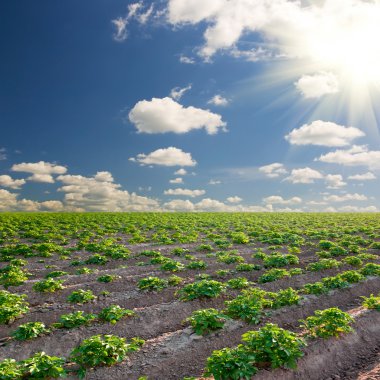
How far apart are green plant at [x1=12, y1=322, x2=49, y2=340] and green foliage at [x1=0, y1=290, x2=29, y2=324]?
1054 millimetres

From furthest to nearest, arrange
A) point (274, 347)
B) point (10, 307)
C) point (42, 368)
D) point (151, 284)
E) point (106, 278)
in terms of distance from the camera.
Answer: point (106, 278)
point (151, 284)
point (10, 307)
point (274, 347)
point (42, 368)

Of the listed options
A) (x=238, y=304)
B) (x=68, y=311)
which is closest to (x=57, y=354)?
(x=68, y=311)

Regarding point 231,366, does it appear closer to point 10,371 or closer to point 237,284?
point 10,371

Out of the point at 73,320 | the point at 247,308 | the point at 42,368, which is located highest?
the point at 247,308

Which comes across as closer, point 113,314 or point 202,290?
point 113,314

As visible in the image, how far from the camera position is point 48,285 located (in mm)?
14508

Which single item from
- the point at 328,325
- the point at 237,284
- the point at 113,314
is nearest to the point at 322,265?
the point at 237,284

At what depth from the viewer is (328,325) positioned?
34.1 feet

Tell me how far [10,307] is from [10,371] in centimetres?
424

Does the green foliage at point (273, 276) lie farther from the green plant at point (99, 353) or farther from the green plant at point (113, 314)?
the green plant at point (99, 353)

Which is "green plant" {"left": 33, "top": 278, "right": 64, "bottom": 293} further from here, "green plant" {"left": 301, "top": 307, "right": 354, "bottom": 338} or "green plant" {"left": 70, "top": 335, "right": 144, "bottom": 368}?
"green plant" {"left": 301, "top": 307, "right": 354, "bottom": 338}

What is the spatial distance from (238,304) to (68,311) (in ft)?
20.0

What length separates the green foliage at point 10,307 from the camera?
1158 centimetres

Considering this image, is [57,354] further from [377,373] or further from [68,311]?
Result: [377,373]
